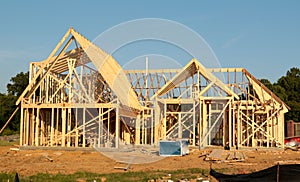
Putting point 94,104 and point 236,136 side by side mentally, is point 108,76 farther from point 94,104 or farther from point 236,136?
→ point 236,136

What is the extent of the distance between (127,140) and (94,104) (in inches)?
207

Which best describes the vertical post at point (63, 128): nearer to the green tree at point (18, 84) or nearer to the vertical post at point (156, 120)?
the vertical post at point (156, 120)

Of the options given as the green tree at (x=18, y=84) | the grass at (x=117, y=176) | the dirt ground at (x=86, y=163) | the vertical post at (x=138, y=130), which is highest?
the green tree at (x=18, y=84)

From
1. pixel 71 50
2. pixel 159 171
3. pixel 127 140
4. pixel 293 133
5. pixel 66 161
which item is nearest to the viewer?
pixel 159 171

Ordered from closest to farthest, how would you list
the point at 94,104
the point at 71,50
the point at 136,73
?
the point at 94,104
the point at 71,50
the point at 136,73

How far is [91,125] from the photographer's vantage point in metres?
30.2

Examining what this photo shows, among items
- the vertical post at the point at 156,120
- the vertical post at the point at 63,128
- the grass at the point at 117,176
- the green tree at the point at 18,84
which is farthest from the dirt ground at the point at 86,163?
the green tree at the point at 18,84

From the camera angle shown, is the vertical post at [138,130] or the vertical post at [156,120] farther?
the vertical post at [138,130]

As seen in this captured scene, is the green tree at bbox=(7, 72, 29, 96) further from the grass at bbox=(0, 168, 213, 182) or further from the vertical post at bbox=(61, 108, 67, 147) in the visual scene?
the grass at bbox=(0, 168, 213, 182)

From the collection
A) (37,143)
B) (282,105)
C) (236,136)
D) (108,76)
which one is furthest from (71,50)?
(282,105)

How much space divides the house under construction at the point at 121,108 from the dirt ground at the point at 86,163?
2975 mm

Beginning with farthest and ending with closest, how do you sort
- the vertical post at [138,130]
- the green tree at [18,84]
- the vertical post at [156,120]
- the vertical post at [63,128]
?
the green tree at [18,84], the vertical post at [138,130], the vertical post at [156,120], the vertical post at [63,128]

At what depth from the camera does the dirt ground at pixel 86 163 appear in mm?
19109

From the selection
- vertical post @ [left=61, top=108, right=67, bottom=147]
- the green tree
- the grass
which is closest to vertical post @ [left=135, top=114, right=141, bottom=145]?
vertical post @ [left=61, top=108, right=67, bottom=147]
